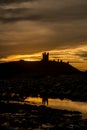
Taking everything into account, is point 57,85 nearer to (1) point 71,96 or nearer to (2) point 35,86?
(2) point 35,86

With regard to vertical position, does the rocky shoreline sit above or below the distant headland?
below

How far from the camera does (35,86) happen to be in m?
39.2

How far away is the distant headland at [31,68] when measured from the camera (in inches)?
2095

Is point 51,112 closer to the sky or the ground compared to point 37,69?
closer to the ground

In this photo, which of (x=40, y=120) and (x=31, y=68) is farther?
(x=31, y=68)

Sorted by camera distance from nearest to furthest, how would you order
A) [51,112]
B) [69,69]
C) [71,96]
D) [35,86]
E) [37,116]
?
1. [37,116]
2. [51,112]
3. [71,96]
4. [35,86]
5. [69,69]

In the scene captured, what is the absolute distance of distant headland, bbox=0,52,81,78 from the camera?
175 feet

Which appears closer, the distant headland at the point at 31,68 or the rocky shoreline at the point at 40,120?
the rocky shoreline at the point at 40,120

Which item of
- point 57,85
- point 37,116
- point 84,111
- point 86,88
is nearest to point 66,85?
point 57,85

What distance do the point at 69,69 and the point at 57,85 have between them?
21.7 m

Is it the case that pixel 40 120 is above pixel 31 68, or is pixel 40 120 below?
below

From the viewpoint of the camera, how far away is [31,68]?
5469 centimetres

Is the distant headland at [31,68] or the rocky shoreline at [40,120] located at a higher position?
the distant headland at [31,68]

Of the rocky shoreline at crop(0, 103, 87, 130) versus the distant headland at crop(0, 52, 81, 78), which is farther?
the distant headland at crop(0, 52, 81, 78)
